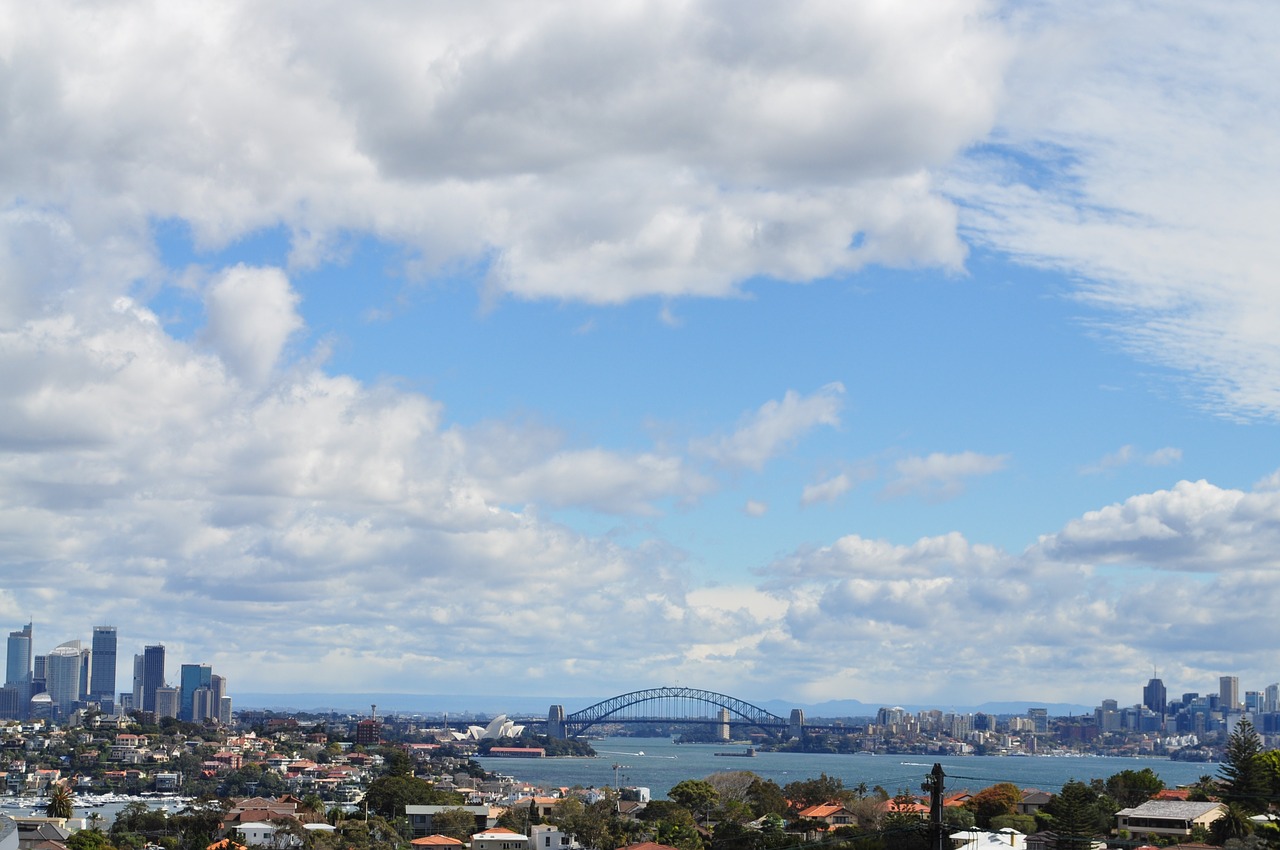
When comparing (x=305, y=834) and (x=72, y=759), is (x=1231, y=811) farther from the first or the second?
(x=72, y=759)

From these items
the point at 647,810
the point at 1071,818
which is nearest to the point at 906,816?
the point at 1071,818

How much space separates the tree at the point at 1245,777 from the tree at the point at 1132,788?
18.5ft

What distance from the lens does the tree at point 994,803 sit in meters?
61.2

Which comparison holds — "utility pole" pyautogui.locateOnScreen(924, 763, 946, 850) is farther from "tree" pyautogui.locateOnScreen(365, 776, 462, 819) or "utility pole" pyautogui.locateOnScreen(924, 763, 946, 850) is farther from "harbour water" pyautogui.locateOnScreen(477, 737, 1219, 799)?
"harbour water" pyautogui.locateOnScreen(477, 737, 1219, 799)

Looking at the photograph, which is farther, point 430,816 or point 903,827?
point 430,816

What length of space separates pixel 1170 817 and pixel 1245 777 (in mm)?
3951

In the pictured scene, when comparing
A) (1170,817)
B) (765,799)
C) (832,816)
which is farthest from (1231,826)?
(765,799)

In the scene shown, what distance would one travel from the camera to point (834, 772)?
6678 inches

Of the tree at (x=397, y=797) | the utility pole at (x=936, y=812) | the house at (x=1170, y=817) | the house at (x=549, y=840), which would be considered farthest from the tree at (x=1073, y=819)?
the tree at (x=397, y=797)

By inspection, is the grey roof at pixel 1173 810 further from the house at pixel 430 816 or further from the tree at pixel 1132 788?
the house at pixel 430 816

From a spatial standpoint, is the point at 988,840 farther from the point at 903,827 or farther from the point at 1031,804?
the point at 1031,804

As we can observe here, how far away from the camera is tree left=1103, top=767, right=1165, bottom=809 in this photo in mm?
64375

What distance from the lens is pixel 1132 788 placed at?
67.2 m

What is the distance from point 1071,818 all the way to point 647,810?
23867 mm
